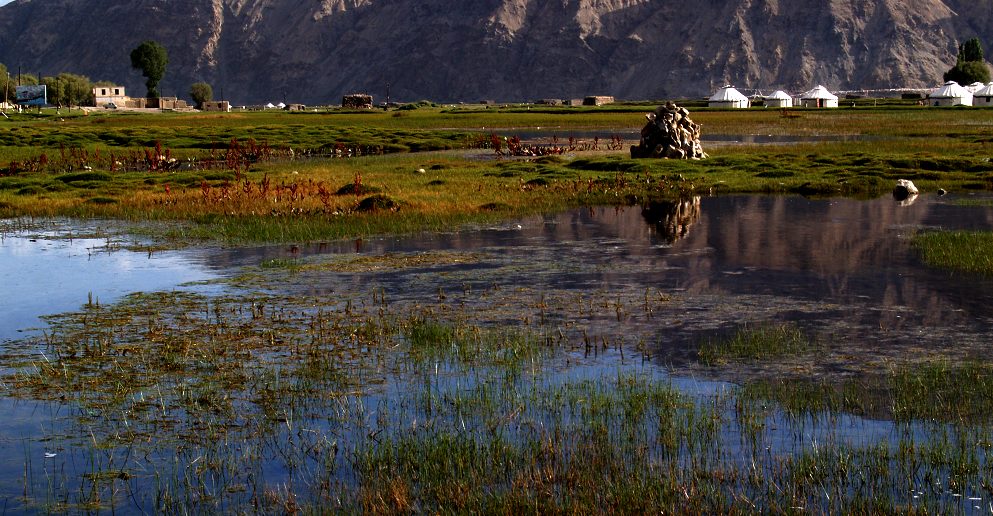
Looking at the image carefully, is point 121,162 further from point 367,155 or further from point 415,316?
point 415,316

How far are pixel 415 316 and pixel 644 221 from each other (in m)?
14.9

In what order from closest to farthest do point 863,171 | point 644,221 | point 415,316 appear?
point 415,316
point 644,221
point 863,171

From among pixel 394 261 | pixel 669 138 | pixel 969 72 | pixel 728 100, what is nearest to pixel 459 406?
pixel 394 261

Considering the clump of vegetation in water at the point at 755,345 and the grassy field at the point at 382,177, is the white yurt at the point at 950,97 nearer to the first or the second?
the grassy field at the point at 382,177

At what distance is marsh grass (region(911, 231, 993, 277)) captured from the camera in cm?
2285

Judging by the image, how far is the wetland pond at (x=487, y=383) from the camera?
35.6 feet

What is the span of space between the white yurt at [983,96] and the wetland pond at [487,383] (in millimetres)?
146693

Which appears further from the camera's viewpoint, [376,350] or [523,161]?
[523,161]

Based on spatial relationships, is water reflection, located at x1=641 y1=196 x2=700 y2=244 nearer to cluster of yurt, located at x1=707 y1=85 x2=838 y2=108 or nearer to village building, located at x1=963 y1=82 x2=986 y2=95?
cluster of yurt, located at x1=707 y1=85 x2=838 y2=108

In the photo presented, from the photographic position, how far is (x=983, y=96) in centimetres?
15888

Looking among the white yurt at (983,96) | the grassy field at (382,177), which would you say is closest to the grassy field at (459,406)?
the grassy field at (382,177)

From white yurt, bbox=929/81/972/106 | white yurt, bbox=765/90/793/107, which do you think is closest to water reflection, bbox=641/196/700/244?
white yurt, bbox=929/81/972/106

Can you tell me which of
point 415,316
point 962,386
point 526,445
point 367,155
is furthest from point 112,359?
point 367,155

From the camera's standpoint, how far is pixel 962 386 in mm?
13828
